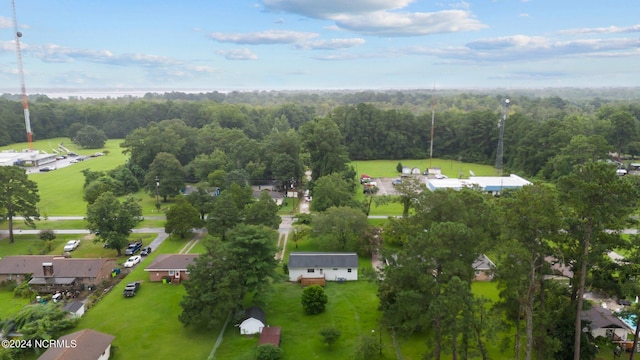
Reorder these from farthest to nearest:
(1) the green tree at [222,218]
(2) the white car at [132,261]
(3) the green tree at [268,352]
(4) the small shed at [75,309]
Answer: (1) the green tree at [222,218], (2) the white car at [132,261], (4) the small shed at [75,309], (3) the green tree at [268,352]

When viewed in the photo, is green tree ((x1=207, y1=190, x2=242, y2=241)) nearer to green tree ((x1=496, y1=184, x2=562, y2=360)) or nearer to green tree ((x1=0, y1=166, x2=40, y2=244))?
green tree ((x1=0, y1=166, x2=40, y2=244))

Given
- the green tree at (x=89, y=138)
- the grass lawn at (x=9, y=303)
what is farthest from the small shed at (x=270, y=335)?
the green tree at (x=89, y=138)

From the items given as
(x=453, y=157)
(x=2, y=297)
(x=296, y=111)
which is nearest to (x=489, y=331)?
(x=2, y=297)

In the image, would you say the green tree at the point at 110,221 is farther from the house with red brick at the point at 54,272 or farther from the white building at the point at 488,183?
the white building at the point at 488,183

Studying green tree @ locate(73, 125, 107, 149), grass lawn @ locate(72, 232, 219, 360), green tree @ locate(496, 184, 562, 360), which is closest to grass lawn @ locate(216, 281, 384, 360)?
grass lawn @ locate(72, 232, 219, 360)

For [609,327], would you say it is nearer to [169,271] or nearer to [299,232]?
[299,232]
